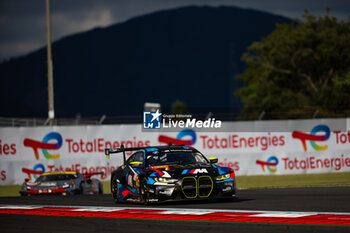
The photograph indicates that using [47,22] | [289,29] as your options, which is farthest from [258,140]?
[289,29]

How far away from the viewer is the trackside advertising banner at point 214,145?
26.2m

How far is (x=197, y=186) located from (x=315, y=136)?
15665mm

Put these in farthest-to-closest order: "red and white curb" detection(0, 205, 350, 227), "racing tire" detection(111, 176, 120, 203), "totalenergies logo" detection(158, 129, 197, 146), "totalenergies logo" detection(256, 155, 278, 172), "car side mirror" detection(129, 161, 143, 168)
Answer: "totalenergies logo" detection(158, 129, 197, 146)
"totalenergies logo" detection(256, 155, 278, 172)
"racing tire" detection(111, 176, 120, 203)
"car side mirror" detection(129, 161, 143, 168)
"red and white curb" detection(0, 205, 350, 227)

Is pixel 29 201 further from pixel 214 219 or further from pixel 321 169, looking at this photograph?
pixel 321 169

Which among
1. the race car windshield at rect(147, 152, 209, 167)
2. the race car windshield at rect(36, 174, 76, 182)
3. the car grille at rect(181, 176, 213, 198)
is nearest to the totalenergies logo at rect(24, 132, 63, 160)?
the race car windshield at rect(36, 174, 76, 182)

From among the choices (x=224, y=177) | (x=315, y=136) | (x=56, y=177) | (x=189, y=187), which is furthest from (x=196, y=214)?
(x=315, y=136)

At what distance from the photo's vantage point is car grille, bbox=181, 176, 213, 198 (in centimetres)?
1220

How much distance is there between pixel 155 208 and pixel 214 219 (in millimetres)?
2606

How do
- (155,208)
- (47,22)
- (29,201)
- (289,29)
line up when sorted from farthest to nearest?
1. (289,29)
2. (47,22)
3. (29,201)
4. (155,208)

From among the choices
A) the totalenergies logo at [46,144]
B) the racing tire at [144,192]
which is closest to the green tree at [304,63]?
the totalenergies logo at [46,144]

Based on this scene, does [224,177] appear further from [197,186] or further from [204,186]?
[197,186]

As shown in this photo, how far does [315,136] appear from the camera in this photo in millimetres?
26984

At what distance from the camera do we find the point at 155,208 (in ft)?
39.4

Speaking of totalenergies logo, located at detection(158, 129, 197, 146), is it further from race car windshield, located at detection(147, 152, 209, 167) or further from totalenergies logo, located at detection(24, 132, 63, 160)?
race car windshield, located at detection(147, 152, 209, 167)
